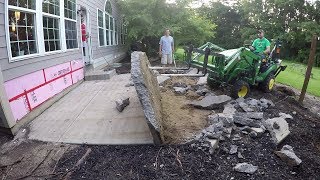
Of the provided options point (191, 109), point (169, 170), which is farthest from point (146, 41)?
point (169, 170)

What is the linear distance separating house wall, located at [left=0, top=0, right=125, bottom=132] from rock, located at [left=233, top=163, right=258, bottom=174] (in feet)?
13.2

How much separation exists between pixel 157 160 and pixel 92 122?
77.6 inches

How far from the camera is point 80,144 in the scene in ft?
16.4

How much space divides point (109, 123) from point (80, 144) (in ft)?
2.75

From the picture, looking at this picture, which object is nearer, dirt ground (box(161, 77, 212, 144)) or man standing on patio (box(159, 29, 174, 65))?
dirt ground (box(161, 77, 212, 144))

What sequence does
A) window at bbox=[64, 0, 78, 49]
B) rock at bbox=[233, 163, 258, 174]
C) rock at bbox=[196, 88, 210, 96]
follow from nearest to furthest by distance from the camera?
rock at bbox=[233, 163, 258, 174]
rock at bbox=[196, 88, 210, 96]
window at bbox=[64, 0, 78, 49]

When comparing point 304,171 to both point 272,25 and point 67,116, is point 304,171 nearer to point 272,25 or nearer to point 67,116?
point 67,116

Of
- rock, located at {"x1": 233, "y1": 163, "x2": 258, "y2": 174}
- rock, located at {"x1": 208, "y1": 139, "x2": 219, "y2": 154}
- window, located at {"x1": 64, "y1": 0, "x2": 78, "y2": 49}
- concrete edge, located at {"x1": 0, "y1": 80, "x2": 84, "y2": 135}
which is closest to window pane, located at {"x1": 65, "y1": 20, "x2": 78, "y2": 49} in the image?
window, located at {"x1": 64, "y1": 0, "x2": 78, "y2": 49}

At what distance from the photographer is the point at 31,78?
615cm

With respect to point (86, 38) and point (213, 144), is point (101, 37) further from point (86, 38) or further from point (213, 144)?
point (213, 144)

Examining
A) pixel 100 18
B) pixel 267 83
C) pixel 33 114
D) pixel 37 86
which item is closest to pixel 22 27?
pixel 37 86

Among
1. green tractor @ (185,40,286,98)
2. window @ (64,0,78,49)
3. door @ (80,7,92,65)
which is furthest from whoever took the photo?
door @ (80,7,92,65)

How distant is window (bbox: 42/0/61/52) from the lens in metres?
7.08

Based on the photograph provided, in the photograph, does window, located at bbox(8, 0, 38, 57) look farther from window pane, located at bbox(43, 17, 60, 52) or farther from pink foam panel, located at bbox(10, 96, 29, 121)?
pink foam panel, located at bbox(10, 96, 29, 121)
